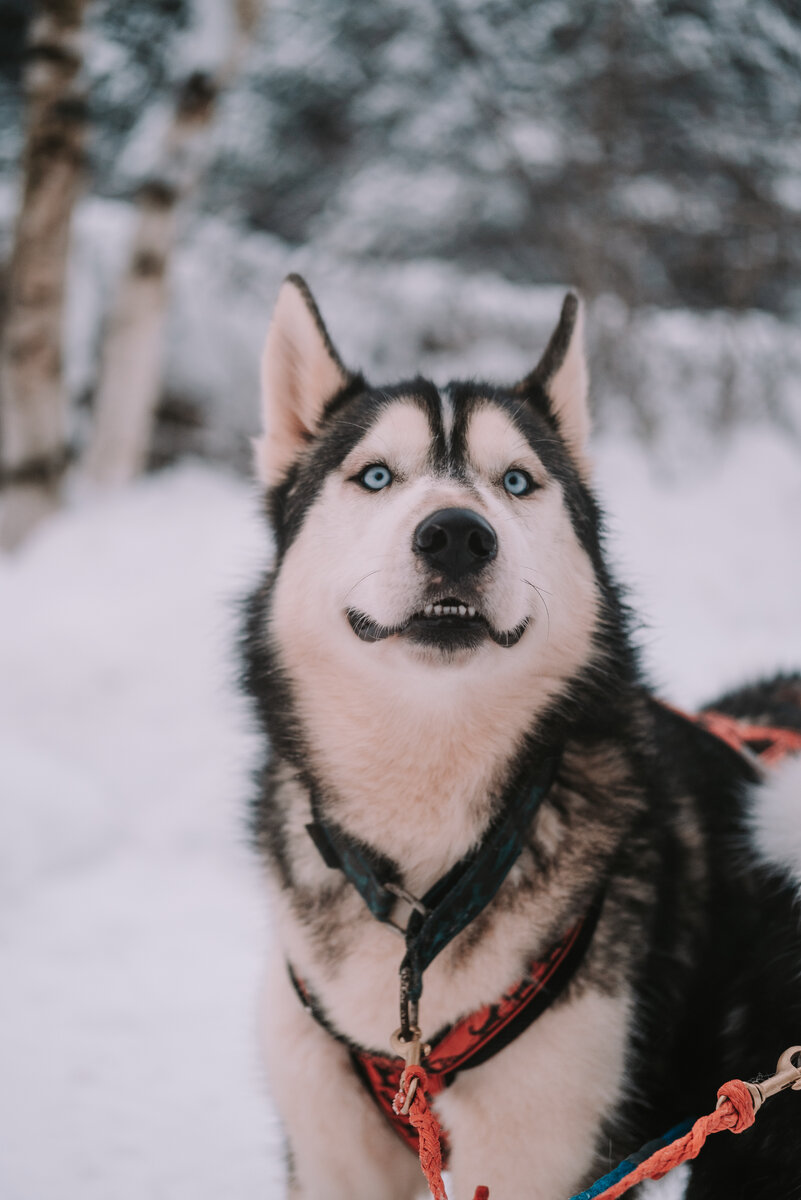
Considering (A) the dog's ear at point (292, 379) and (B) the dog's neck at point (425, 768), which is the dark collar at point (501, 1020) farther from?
(A) the dog's ear at point (292, 379)

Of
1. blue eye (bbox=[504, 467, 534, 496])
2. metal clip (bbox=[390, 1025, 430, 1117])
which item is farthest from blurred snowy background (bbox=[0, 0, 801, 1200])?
blue eye (bbox=[504, 467, 534, 496])

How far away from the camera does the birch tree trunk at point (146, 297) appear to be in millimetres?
5176

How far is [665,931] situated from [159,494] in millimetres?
5154

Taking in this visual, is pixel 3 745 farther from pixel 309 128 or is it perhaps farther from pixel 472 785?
pixel 309 128

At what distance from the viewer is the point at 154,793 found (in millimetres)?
3684

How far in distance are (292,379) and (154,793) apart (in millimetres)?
2483

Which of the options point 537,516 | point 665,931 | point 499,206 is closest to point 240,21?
point 499,206

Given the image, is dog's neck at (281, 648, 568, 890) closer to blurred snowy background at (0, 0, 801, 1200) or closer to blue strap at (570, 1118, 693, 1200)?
blurred snowy background at (0, 0, 801, 1200)

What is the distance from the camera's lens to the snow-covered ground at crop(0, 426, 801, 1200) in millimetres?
2127

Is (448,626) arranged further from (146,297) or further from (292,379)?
(146,297)

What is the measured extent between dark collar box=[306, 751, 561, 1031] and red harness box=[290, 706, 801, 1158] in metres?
0.12

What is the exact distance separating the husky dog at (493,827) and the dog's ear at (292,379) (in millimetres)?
20

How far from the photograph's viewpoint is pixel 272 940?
1.67m

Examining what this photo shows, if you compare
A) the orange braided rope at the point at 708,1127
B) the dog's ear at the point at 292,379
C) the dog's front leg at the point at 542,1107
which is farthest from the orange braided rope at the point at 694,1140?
the dog's ear at the point at 292,379
